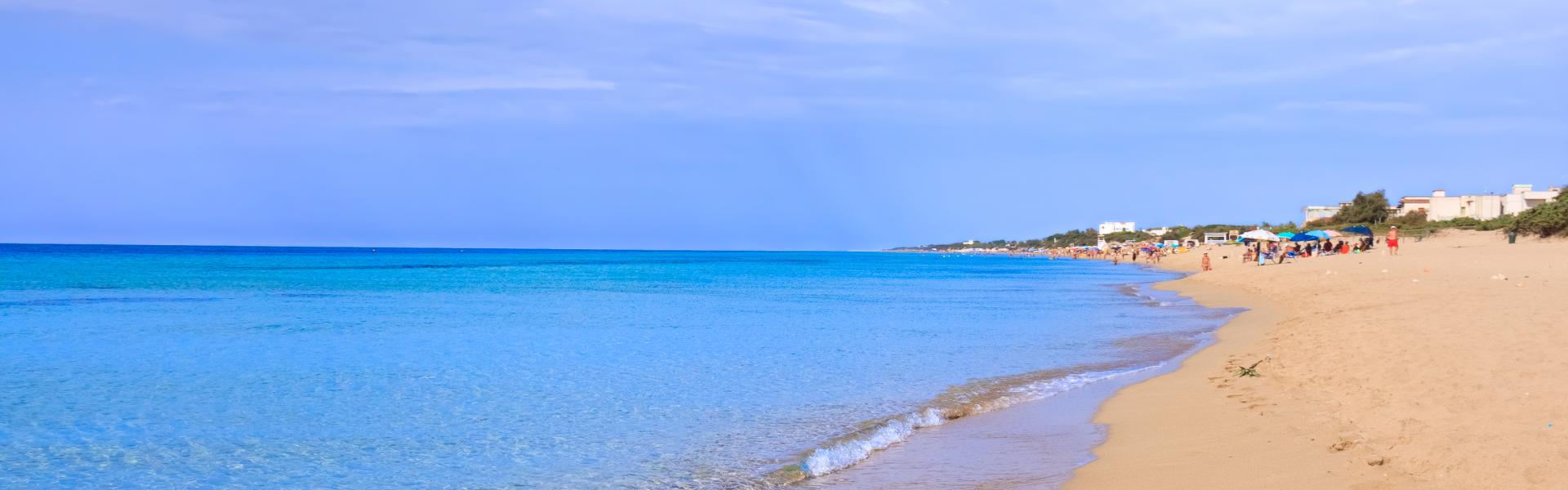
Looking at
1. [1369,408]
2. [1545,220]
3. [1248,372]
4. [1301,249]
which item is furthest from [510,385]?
[1301,249]

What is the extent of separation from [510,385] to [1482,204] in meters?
85.7

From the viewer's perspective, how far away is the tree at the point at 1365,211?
80.5m

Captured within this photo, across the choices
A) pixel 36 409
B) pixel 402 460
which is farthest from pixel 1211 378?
pixel 36 409

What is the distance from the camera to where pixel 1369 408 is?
7246 mm

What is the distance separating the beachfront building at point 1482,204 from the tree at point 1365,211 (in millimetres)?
2348

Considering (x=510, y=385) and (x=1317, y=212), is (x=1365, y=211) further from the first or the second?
(x=510, y=385)

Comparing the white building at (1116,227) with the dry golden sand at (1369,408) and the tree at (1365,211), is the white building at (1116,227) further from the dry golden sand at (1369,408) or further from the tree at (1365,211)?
the dry golden sand at (1369,408)

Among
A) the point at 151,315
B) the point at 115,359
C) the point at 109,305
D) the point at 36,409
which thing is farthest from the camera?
the point at 109,305

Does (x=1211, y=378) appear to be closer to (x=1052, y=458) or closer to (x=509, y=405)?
(x=1052, y=458)

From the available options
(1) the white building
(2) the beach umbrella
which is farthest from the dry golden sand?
(1) the white building

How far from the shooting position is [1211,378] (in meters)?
10.1

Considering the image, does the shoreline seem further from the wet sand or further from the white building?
the white building

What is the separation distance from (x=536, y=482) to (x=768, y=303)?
2066cm

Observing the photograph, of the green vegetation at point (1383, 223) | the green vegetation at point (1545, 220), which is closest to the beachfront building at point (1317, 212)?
the green vegetation at point (1383, 223)
